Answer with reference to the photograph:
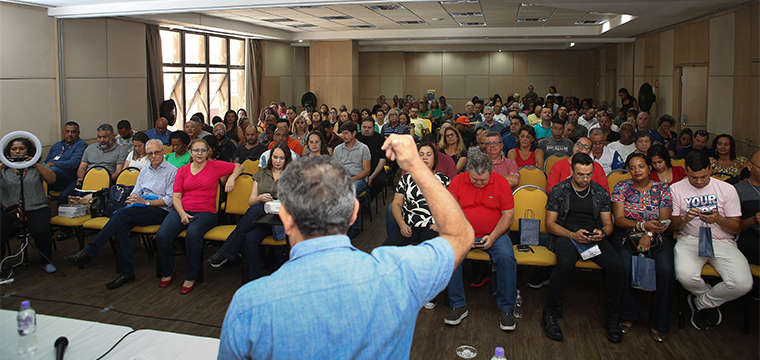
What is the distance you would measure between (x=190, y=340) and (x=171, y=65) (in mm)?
10495

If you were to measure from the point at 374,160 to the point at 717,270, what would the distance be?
176 inches

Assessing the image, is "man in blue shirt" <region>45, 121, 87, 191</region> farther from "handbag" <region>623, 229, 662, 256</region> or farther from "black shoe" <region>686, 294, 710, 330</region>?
"black shoe" <region>686, 294, 710, 330</region>

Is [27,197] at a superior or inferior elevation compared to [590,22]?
inferior

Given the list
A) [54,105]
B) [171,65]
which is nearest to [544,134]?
[54,105]

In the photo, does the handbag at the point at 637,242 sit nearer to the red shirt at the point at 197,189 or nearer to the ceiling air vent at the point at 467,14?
the red shirt at the point at 197,189

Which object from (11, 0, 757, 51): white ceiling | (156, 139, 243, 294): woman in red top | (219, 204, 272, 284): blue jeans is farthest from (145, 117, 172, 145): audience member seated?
(219, 204, 272, 284): blue jeans

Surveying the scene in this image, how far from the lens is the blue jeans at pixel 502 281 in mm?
3891

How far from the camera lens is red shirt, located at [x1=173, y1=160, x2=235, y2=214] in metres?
4.88

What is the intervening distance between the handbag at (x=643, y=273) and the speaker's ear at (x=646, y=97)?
27.4 feet

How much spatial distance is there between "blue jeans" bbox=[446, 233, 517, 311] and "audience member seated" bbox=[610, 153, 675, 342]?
795mm

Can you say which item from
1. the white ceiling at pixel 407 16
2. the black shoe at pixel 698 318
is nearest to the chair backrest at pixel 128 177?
the white ceiling at pixel 407 16

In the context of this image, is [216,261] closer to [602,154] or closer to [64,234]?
[64,234]

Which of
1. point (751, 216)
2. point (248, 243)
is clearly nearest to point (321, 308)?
point (248, 243)

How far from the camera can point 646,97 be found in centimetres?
1098
